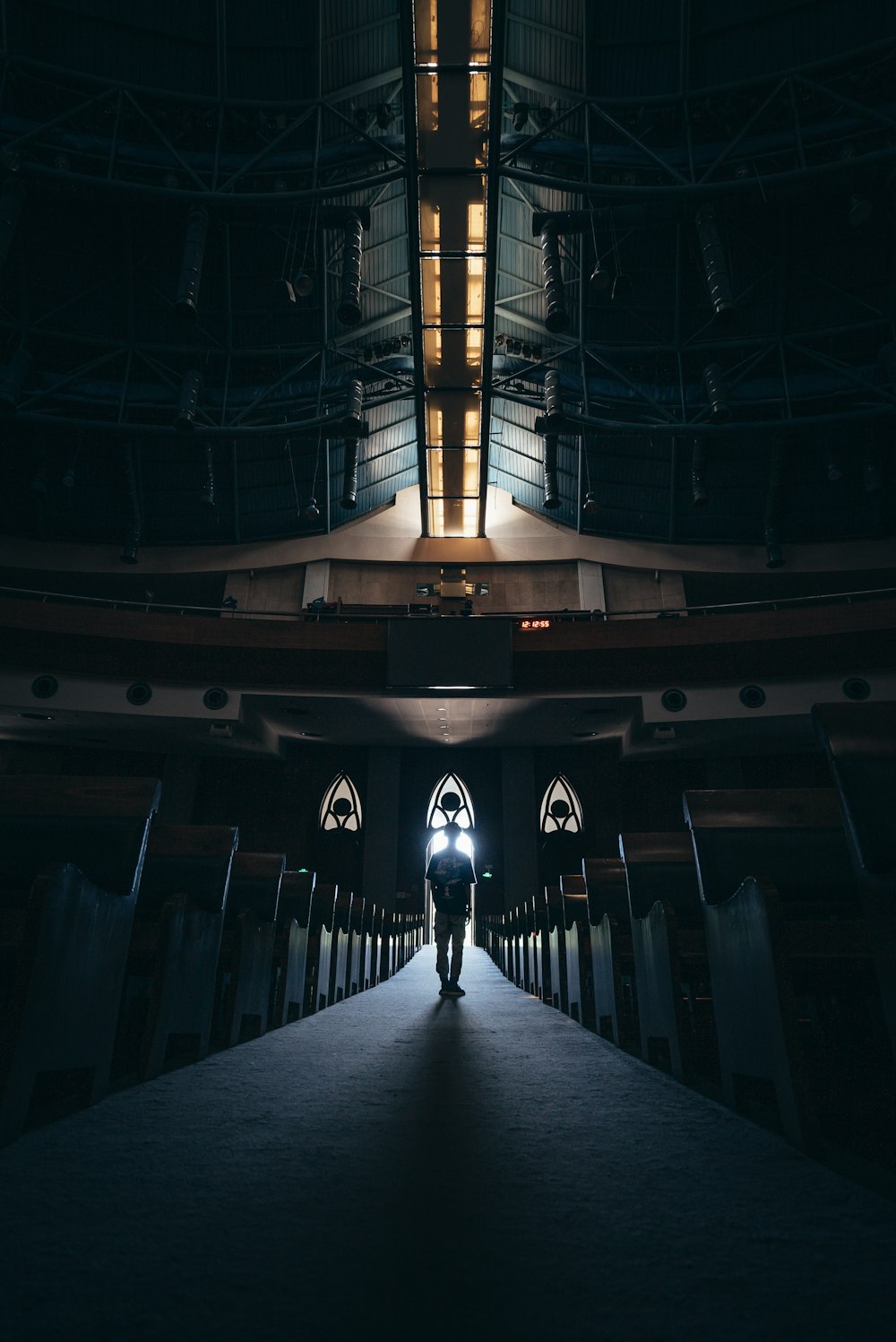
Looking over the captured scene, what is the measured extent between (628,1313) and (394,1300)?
0.30m

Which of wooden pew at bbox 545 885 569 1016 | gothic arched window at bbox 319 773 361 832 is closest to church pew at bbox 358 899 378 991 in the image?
wooden pew at bbox 545 885 569 1016

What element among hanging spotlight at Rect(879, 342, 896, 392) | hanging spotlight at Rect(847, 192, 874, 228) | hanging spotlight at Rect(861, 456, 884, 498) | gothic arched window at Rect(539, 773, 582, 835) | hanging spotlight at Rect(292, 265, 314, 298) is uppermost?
hanging spotlight at Rect(292, 265, 314, 298)

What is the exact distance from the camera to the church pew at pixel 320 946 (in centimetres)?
439

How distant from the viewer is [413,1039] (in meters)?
3.26

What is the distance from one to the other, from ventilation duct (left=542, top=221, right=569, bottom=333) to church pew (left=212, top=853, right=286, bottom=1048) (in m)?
9.60

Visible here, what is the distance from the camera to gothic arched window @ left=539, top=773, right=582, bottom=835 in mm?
16156

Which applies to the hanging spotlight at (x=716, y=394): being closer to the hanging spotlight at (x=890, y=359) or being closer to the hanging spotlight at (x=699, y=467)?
the hanging spotlight at (x=699, y=467)

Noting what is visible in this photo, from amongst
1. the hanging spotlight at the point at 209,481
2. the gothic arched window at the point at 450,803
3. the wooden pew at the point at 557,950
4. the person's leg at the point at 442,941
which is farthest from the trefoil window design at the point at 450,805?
the wooden pew at the point at 557,950

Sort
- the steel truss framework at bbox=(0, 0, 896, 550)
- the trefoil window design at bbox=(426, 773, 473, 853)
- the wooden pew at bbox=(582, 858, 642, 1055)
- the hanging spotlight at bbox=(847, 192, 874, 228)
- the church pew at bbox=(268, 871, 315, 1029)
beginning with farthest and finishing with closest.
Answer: the trefoil window design at bbox=(426, 773, 473, 853) → the steel truss framework at bbox=(0, 0, 896, 550) → the hanging spotlight at bbox=(847, 192, 874, 228) → the church pew at bbox=(268, 871, 315, 1029) → the wooden pew at bbox=(582, 858, 642, 1055)

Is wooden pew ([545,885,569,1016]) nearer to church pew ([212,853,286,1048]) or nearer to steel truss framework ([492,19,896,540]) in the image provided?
church pew ([212,853,286,1048])

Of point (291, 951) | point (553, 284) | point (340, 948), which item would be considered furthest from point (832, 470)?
point (291, 951)

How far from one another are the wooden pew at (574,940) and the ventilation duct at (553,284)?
8758 mm

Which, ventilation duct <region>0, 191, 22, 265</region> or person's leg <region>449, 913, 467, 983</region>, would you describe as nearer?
person's leg <region>449, 913, 467, 983</region>

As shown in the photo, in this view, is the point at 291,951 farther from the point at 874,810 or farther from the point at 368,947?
the point at 368,947
